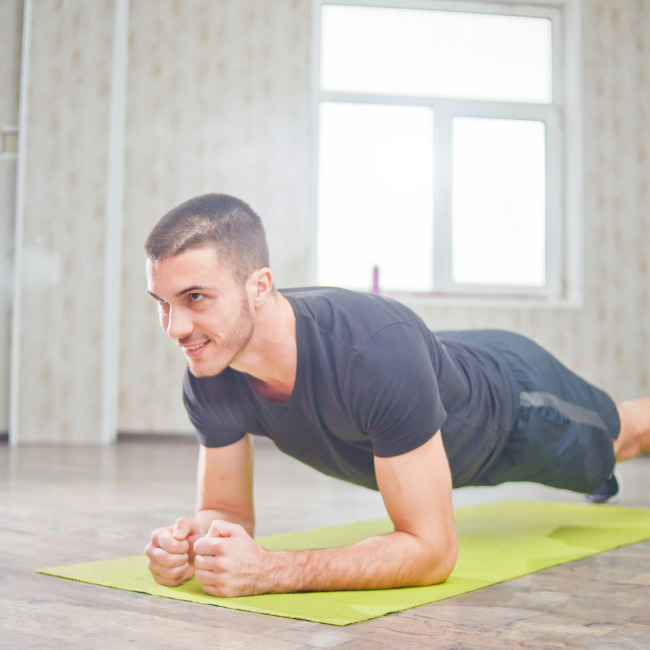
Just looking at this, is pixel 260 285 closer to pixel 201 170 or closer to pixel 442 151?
pixel 201 170

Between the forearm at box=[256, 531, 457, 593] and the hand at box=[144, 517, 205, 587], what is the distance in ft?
0.44

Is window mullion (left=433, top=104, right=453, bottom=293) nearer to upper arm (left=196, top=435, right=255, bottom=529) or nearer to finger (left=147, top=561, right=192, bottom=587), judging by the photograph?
upper arm (left=196, top=435, right=255, bottom=529)

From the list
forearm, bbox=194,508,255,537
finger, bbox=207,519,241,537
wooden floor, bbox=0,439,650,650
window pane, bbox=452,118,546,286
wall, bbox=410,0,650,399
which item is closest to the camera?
wooden floor, bbox=0,439,650,650

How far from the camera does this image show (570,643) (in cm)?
111

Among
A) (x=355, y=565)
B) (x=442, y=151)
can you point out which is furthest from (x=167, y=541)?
(x=442, y=151)

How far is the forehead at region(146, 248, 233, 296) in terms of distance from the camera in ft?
4.21

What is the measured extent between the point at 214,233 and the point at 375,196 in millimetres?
3671

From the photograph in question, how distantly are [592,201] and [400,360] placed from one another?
3921 mm

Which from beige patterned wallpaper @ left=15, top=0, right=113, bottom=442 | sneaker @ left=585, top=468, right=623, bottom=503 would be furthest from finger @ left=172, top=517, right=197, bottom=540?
beige patterned wallpaper @ left=15, top=0, right=113, bottom=442

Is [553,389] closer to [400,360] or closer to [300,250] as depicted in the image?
[400,360]

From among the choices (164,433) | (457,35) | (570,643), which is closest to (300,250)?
(164,433)

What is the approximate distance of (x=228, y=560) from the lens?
1.26 metres

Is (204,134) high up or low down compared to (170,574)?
up

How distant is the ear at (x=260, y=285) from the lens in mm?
1356
